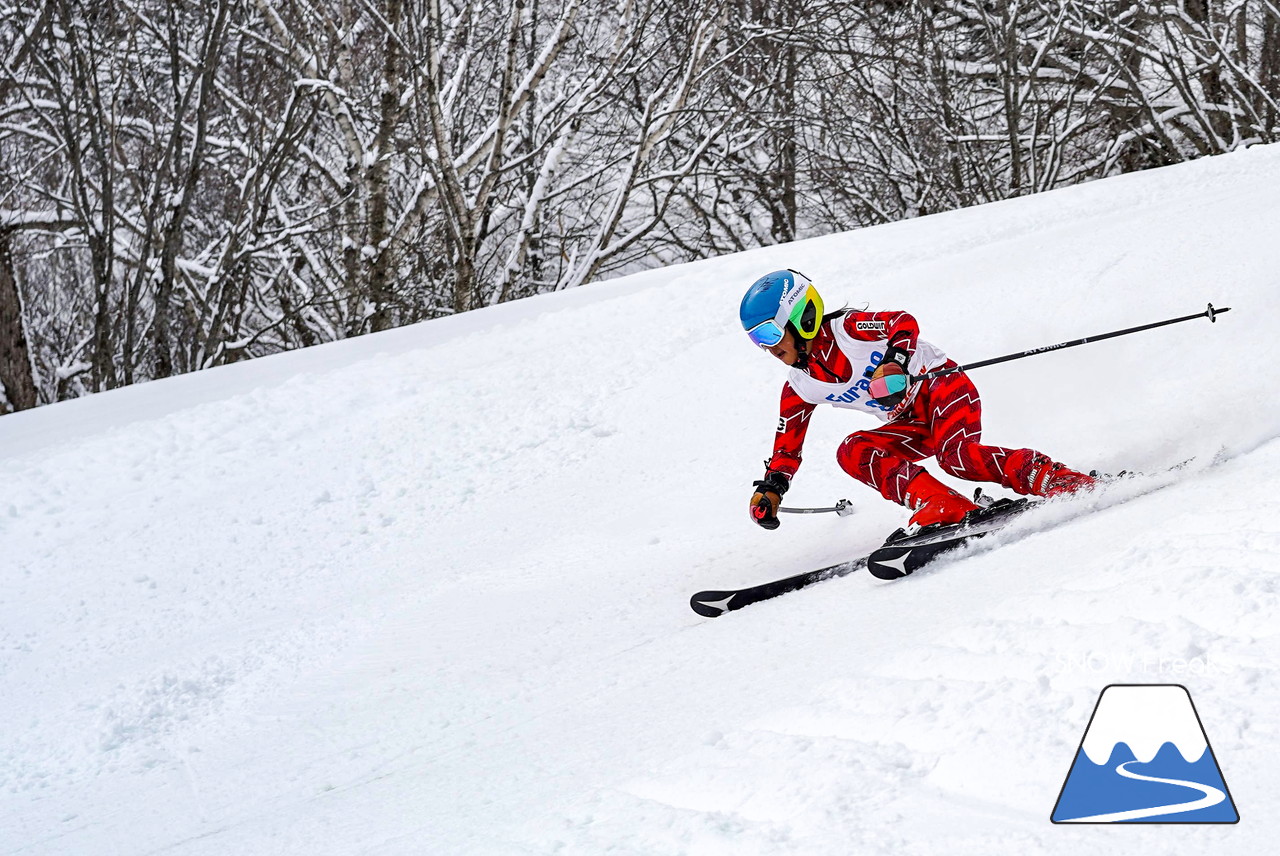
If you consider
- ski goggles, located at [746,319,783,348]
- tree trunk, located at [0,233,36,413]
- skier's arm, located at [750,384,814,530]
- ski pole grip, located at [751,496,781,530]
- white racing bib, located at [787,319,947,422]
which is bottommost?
tree trunk, located at [0,233,36,413]

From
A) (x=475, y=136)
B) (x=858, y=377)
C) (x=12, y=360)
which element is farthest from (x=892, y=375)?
(x=475, y=136)

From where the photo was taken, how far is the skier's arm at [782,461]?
4.43m

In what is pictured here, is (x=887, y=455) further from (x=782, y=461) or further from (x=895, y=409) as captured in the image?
(x=782, y=461)

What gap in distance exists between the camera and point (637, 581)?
4.96 m

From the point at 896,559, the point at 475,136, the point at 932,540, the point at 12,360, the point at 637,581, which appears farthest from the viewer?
the point at 475,136

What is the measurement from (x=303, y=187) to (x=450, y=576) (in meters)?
12.1

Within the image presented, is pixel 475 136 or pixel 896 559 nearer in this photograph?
pixel 896 559

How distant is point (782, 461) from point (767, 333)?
58cm

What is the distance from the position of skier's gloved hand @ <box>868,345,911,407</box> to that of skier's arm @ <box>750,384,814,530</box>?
35cm

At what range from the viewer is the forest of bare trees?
36.7 feet

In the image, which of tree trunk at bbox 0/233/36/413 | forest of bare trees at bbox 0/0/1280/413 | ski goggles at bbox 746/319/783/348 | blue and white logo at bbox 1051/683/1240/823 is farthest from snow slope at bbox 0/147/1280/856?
forest of bare trees at bbox 0/0/1280/413

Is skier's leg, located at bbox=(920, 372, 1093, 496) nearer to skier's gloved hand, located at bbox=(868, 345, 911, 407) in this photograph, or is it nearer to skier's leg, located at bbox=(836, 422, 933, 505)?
skier's leg, located at bbox=(836, 422, 933, 505)

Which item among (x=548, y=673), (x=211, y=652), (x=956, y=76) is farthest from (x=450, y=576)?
(x=956, y=76)

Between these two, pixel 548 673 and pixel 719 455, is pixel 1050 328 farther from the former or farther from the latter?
pixel 548 673
